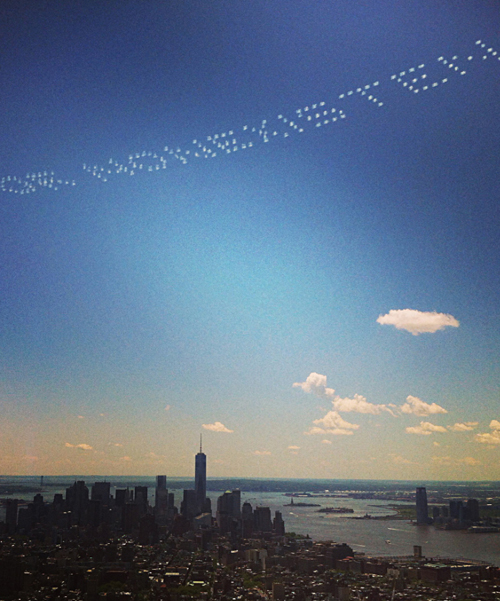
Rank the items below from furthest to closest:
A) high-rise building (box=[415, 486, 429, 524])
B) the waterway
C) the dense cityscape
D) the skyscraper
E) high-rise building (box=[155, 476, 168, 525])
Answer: high-rise building (box=[155, 476, 168, 525]), the skyscraper, high-rise building (box=[415, 486, 429, 524]), the waterway, the dense cityscape

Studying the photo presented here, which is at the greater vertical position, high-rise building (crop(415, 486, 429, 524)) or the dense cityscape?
high-rise building (crop(415, 486, 429, 524))

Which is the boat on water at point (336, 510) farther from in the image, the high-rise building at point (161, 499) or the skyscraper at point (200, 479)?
the high-rise building at point (161, 499)

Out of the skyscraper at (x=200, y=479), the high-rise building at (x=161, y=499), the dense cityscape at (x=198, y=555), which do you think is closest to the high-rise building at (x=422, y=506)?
the dense cityscape at (x=198, y=555)

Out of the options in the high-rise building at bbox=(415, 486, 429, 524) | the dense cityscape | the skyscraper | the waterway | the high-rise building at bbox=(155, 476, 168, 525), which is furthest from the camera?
the high-rise building at bbox=(155, 476, 168, 525)

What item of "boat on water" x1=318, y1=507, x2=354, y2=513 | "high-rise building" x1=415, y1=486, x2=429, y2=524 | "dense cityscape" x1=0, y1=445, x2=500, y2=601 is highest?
"high-rise building" x1=415, y1=486, x2=429, y2=524

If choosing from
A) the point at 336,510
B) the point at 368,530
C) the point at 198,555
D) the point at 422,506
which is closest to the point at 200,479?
the point at 198,555

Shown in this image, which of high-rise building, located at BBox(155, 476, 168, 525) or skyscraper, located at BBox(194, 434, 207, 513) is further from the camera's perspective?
high-rise building, located at BBox(155, 476, 168, 525)

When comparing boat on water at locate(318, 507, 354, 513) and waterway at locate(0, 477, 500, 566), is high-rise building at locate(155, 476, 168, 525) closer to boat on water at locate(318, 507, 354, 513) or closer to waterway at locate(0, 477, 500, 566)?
waterway at locate(0, 477, 500, 566)

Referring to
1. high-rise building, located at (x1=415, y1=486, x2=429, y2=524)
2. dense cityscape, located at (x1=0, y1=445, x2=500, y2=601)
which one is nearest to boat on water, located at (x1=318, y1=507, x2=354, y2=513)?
dense cityscape, located at (x1=0, y1=445, x2=500, y2=601)
